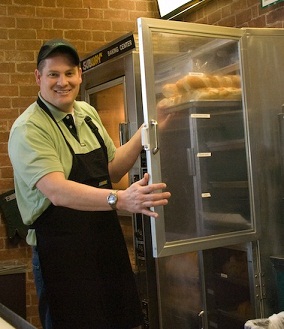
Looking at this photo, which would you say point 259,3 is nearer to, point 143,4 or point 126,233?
point 143,4

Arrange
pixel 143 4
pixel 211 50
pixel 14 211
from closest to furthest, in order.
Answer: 1. pixel 211 50
2. pixel 14 211
3. pixel 143 4

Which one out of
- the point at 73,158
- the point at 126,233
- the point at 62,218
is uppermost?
the point at 73,158

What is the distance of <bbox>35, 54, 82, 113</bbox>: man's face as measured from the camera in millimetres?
2205

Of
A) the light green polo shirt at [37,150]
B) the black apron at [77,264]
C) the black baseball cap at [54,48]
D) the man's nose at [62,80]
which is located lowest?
the black apron at [77,264]

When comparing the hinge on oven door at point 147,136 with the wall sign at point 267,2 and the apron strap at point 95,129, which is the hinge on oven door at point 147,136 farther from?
the wall sign at point 267,2

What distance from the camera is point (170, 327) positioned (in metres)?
3.12

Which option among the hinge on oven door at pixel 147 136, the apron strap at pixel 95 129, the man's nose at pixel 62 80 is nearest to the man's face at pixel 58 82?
the man's nose at pixel 62 80

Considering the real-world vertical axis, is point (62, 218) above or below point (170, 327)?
above

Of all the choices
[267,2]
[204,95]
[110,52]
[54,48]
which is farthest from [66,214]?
[267,2]

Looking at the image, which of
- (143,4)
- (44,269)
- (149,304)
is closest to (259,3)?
(143,4)

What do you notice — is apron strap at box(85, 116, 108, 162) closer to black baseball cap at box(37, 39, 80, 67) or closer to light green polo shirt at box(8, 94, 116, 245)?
light green polo shirt at box(8, 94, 116, 245)

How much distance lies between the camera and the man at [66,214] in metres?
2.07

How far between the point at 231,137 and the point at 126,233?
4.83 feet

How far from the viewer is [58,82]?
7.22 feet
